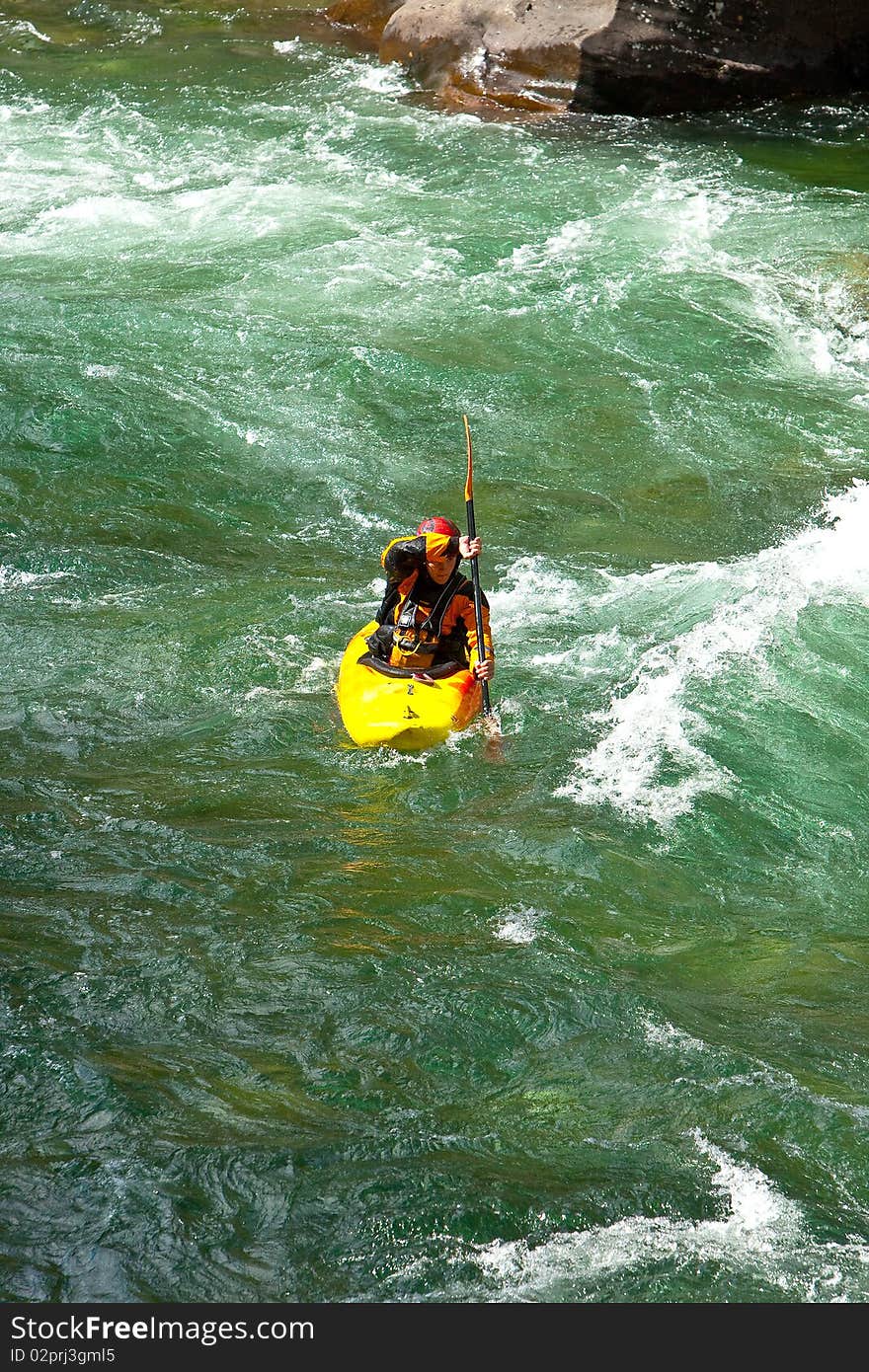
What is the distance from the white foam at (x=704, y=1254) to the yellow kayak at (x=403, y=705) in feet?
9.35

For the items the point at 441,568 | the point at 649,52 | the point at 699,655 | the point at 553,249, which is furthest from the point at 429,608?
the point at 649,52

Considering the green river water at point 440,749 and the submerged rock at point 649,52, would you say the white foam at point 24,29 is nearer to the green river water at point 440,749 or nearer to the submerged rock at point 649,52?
the green river water at point 440,749

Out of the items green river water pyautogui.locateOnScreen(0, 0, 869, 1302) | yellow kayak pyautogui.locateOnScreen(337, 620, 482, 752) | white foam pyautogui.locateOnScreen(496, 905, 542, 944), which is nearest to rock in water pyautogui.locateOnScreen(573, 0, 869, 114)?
green river water pyautogui.locateOnScreen(0, 0, 869, 1302)

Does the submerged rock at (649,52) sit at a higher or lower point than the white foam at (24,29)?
higher

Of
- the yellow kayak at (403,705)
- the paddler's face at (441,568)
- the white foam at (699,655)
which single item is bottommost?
the yellow kayak at (403,705)

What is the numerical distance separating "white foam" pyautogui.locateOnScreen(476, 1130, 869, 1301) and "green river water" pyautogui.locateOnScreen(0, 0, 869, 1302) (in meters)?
0.01

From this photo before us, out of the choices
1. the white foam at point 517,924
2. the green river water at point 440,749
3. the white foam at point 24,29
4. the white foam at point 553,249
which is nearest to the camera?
the green river water at point 440,749

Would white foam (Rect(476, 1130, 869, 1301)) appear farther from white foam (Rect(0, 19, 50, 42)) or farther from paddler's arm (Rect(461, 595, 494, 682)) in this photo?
white foam (Rect(0, 19, 50, 42))

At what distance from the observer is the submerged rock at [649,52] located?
14141 mm

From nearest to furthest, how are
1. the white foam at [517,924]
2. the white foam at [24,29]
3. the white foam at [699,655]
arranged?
the white foam at [517,924] → the white foam at [699,655] → the white foam at [24,29]

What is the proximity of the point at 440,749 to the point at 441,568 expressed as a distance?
90 centimetres

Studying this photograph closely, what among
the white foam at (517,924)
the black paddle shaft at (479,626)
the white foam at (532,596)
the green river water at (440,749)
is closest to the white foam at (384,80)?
the green river water at (440,749)

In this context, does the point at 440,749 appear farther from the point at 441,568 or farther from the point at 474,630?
the point at 441,568

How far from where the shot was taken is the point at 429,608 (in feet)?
21.6
